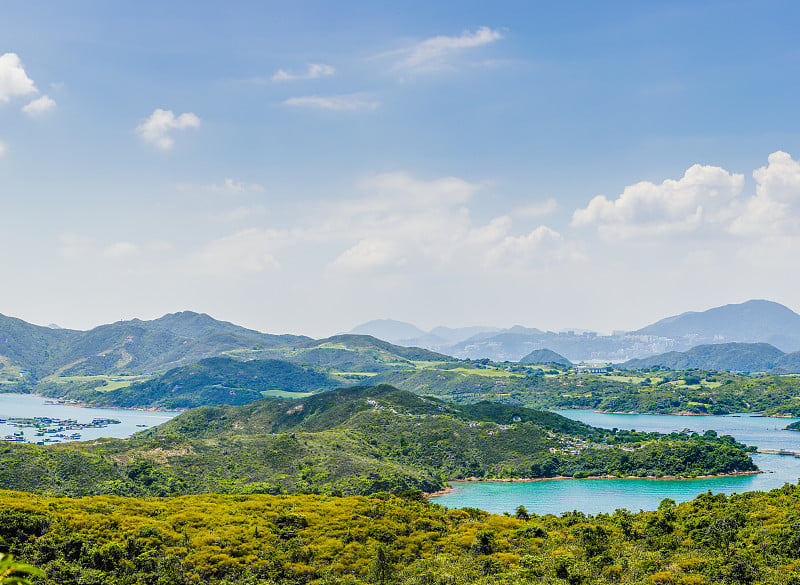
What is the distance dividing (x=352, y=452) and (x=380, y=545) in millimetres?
70067

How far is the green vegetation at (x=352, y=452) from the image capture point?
86.2 meters

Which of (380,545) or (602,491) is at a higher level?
(380,545)

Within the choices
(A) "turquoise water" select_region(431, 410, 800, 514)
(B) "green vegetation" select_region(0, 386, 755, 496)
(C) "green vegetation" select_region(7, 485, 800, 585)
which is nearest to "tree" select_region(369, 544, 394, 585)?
(C) "green vegetation" select_region(7, 485, 800, 585)

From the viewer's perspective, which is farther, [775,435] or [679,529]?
[775,435]

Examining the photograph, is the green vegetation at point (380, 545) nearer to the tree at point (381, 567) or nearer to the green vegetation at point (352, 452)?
the tree at point (381, 567)

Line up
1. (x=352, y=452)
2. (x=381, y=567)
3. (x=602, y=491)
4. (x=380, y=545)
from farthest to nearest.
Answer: (x=352, y=452) < (x=602, y=491) < (x=380, y=545) < (x=381, y=567)

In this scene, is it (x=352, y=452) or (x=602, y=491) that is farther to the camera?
(x=352, y=452)

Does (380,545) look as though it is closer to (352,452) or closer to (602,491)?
(352,452)

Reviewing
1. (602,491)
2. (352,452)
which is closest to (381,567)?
(352,452)

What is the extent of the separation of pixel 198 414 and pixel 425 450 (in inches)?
2923

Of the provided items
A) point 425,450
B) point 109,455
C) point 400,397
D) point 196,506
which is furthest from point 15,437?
point 196,506

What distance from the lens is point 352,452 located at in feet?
372

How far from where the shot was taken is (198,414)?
533 ft

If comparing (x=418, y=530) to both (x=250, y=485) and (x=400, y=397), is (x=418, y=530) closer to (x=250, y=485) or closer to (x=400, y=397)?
(x=250, y=485)
